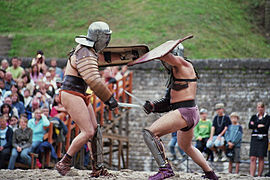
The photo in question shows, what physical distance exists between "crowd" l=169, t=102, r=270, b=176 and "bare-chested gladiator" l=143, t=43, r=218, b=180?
15.7 feet

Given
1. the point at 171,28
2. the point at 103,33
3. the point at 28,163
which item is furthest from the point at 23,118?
the point at 171,28

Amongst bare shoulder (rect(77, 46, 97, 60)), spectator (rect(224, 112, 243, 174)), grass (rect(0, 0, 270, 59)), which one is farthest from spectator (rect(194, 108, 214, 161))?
grass (rect(0, 0, 270, 59))

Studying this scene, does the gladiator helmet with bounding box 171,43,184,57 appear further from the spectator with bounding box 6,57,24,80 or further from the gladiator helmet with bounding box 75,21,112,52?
the spectator with bounding box 6,57,24,80

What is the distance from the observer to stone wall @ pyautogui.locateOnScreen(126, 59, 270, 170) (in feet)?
63.1

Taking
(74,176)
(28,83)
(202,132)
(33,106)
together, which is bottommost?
(74,176)

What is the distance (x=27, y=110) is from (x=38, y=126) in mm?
1879

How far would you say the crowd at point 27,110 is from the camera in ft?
38.3

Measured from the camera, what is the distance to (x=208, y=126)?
1415 cm

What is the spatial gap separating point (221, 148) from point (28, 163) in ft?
15.8

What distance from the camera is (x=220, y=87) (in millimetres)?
19531

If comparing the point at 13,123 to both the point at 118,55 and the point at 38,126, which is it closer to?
the point at 38,126

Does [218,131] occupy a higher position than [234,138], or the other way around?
[218,131]

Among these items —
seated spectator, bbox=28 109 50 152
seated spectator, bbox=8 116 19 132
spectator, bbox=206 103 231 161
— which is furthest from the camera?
spectator, bbox=206 103 231 161

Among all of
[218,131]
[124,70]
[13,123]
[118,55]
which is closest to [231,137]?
[218,131]
